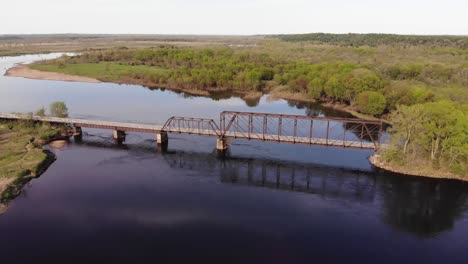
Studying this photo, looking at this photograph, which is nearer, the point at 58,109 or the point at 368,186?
the point at 368,186

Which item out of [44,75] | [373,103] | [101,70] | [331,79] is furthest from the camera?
[101,70]

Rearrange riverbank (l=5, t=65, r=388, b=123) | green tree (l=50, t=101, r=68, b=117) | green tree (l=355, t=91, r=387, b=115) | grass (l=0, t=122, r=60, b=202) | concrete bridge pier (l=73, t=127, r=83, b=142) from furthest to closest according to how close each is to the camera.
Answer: riverbank (l=5, t=65, r=388, b=123)
green tree (l=355, t=91, r=387, b=115)
green tree (l=50, t=101, r=68, b=117)
concrete bridge pier (l=73, t=127, r=83, b=142)
grass (l=0, t=122, r=60, b=202)

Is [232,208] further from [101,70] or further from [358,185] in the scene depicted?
[101,70]

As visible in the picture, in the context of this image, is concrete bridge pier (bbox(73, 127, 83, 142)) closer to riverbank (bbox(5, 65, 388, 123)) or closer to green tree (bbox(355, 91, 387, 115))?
riverbank (bbox(5, 65, 388, 123))

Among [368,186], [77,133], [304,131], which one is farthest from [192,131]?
[368,186]

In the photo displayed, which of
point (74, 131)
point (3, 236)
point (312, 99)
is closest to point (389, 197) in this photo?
point (3, 236)

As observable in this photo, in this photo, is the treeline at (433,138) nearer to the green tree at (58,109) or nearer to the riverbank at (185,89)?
the riverbank at (185,89)

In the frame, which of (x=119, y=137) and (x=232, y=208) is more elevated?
(x=119, y=137)

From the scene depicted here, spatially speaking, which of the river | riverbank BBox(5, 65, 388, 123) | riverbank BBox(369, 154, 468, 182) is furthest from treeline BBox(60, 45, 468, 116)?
riverbank BBox(369, 154, 468, 182)
